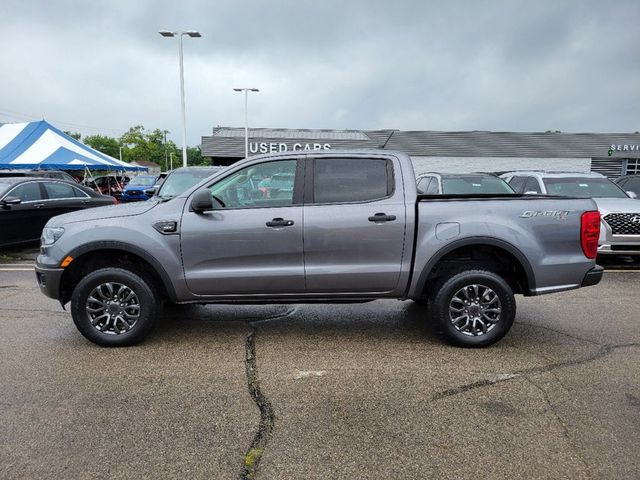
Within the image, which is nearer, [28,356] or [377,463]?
[377,463]

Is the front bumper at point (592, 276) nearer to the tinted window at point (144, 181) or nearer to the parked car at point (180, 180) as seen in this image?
the parked car at point (180, 180)

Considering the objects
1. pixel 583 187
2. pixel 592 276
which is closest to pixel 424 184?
pixel 583 187

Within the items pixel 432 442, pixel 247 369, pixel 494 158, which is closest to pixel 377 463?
pixel 432 442

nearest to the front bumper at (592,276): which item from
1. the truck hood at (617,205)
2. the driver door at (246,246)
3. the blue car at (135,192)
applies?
the driver door at (246,246)

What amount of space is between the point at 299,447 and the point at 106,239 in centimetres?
271

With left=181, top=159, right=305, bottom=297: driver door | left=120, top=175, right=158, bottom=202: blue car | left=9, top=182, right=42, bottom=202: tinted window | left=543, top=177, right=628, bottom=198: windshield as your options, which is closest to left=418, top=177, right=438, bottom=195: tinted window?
left=543, top=177, right=628, bottom=198: windshield

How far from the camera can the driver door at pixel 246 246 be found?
4.57 m

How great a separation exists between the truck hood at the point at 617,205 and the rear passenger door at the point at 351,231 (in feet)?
18.5

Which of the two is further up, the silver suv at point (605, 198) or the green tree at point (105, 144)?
the green tree at point (105, 144)

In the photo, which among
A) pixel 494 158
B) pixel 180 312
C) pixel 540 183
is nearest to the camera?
pixel 180 312

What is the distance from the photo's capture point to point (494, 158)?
38844 mm

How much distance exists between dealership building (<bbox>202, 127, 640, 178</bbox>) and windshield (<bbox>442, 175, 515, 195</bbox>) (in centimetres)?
2847

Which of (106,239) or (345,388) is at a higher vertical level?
(106,239)

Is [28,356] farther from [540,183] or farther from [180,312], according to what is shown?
[540,183]
